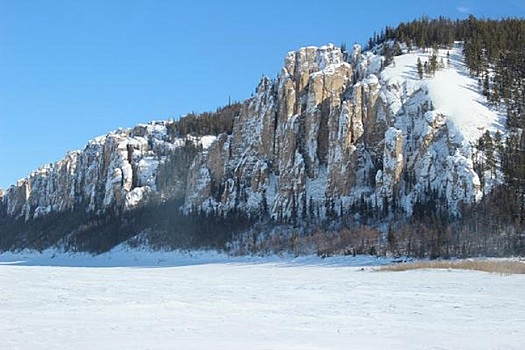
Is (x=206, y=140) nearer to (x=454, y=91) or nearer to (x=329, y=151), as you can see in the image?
(x=329, y=151)

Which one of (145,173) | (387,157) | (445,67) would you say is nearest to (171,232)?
(145,173)

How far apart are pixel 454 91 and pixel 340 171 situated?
78.2 ft

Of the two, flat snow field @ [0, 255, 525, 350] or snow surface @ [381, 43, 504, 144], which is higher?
snow surface @ [381, 43, 504, 144]

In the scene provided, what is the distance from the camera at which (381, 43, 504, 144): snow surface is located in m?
93.4

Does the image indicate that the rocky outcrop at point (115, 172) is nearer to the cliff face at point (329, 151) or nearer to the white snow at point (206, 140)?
the cliff face at point (329, 151)

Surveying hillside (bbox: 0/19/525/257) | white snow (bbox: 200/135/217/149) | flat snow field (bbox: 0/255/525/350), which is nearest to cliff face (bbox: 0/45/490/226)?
hillside (bbox: 0/19/525/257)

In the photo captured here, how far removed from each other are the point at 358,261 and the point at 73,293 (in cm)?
4038

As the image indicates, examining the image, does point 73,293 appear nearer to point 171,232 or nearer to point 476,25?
point 171,232

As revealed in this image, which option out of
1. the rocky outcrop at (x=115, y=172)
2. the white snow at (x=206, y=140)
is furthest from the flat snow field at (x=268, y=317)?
the white snow at (x=206, y=140)

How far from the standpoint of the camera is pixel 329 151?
361ft

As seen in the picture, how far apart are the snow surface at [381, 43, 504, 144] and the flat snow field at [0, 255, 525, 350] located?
59991 mm

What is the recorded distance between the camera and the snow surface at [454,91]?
307 ft

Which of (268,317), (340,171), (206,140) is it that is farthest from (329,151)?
(268,317)

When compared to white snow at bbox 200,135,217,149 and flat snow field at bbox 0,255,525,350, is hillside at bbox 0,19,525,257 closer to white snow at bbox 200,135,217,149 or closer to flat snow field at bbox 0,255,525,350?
white snow at bbox 200,135,217,149
